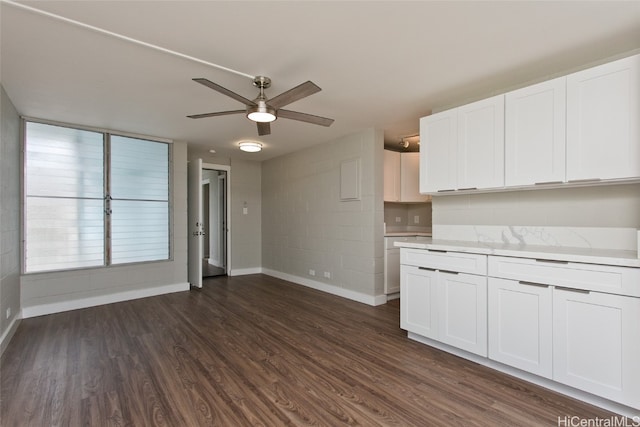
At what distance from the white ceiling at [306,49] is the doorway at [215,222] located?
335 centimetres

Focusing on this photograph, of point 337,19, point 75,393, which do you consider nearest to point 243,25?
point 337,19

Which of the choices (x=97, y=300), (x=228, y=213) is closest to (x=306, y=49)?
(x=97, y=300)

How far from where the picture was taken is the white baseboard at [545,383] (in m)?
1.92

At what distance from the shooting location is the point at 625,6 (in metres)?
1.86

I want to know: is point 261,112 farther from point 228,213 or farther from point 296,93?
point 228,213

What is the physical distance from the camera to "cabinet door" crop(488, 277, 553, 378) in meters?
2.18

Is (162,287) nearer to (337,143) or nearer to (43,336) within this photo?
(43,336)

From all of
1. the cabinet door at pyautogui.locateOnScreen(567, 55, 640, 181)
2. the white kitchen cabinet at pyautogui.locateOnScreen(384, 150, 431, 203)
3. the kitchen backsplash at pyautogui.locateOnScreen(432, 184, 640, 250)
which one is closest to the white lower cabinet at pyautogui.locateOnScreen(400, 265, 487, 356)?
the kitchen backsplash at pyautogui.locateOnScreen(432, 184, 640, 250)

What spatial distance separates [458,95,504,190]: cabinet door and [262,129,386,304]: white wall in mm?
1530

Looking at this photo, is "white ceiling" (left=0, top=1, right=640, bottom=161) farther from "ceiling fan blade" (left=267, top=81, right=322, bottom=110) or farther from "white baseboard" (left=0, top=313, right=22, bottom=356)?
"white baseboard" (left=0, top=313, right=22, bottom=356)

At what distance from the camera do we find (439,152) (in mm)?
3145

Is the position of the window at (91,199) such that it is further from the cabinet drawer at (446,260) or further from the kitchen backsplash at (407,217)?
the cabinet drawer at (446,260)

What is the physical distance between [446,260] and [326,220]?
262 cm

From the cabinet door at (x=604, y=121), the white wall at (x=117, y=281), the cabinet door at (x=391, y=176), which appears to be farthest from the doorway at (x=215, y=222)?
the cabinet door at (x=604, y=121)
